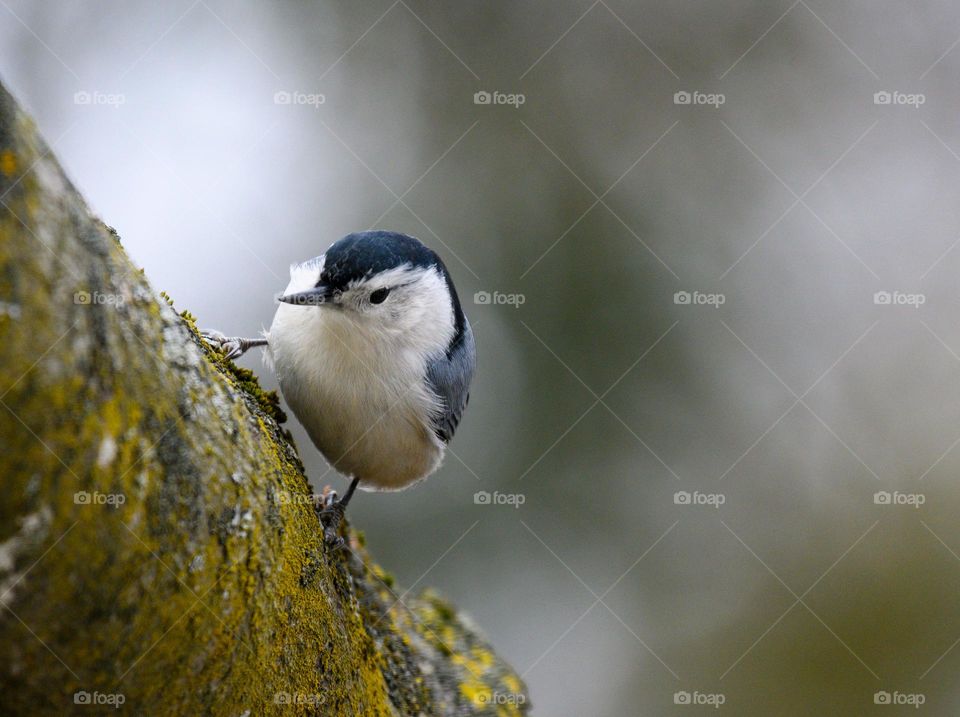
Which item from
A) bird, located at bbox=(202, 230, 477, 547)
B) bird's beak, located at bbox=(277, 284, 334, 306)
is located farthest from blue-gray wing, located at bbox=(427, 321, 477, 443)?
bird's beak, located at bbox=(277, 284, 334, 306)

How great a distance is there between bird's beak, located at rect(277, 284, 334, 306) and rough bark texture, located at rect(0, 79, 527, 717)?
0.68 meters

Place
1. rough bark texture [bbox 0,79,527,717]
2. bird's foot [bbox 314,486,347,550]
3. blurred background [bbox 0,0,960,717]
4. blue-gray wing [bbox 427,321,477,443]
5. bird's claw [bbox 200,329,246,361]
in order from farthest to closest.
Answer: blurred background [bbox 0,0,960,717] < blue-gray wing [bbox 427,321,477,443] < bird's claw [bbox 200,329,246,361] < bird's foot [bbox 314,486,347,550] < rough bark texture [bbox 0,79,527,717]

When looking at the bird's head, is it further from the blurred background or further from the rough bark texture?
the blurred background

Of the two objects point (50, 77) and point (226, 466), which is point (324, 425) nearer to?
point (226, 466)

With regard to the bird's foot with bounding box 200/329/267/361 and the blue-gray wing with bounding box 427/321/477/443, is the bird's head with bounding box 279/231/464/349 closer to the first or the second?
the blue-gray wing with bounding box 427/321/477/443

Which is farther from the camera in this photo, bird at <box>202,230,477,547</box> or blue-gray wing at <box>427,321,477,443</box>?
blue-gray wing at <box>427,321,477,443</box>

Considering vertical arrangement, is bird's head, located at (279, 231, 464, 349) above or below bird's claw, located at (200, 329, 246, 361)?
above

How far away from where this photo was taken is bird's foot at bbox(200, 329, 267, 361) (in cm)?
237

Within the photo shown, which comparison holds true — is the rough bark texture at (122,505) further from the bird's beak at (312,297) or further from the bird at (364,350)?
the bird at (364,350)

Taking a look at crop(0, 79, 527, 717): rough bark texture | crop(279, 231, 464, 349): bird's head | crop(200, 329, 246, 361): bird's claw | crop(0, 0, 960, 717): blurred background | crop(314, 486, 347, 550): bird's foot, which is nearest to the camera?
crop(0, 79, 527, 717): rough bark texture

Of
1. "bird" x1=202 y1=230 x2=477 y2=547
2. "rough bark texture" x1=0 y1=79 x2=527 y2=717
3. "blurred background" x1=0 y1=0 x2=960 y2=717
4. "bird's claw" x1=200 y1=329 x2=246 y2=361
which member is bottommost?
"rough bark texture" x1=0 y1=79 x2=527 y2=717

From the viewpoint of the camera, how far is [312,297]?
250 centimetres

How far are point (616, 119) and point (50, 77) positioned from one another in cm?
389

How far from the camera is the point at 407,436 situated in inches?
113
